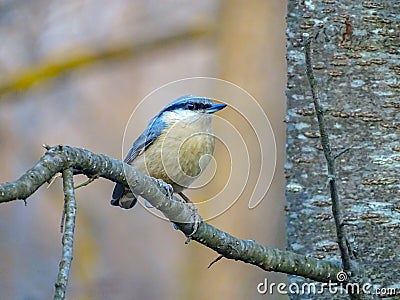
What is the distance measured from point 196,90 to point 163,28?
0.96 meters

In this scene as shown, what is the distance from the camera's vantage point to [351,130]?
214cm

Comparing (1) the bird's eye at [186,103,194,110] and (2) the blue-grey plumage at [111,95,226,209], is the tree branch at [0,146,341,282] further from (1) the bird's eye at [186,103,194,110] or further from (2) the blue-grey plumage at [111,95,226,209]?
(1) the bird's eye at [186,103,194,110]

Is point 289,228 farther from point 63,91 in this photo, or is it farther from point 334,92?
point 63,91

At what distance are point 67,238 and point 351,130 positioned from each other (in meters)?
1.04

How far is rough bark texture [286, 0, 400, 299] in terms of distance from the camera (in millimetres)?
2088

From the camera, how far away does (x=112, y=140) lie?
6.66 metres

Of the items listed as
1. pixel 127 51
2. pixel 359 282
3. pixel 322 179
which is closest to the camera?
pixel 359 282

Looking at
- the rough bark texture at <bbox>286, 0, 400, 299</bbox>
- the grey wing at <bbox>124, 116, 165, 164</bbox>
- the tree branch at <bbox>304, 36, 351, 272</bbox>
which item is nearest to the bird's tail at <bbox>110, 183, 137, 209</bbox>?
the grey wing at <bbox>124, 116, 165, 164</bbox>

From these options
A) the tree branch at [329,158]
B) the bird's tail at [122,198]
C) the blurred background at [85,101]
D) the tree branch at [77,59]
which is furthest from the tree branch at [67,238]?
the tree branch at [77,59]

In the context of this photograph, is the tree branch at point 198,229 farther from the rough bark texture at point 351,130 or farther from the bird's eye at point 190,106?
the bird's eye at point 190,106

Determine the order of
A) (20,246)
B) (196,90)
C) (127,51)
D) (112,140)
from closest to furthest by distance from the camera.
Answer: (127,51) → (20,246) → (196,90) → (112,140)

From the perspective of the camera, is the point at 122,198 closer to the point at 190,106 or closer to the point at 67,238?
the point at 190,106

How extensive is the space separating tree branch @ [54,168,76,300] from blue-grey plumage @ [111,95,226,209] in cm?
92

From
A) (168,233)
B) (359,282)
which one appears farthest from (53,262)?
(359,282)
